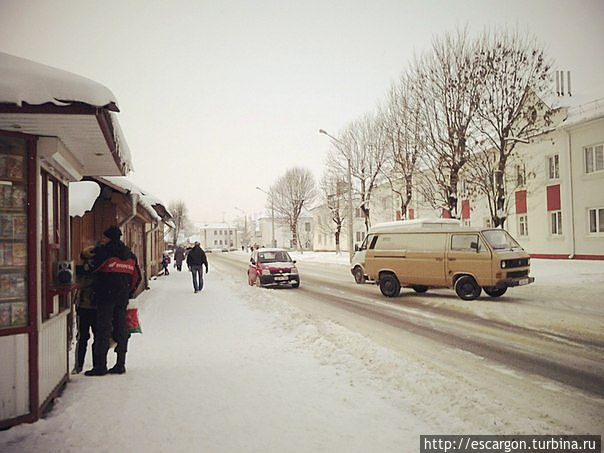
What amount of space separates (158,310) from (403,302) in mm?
6812

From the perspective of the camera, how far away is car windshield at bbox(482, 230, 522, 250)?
1376cm

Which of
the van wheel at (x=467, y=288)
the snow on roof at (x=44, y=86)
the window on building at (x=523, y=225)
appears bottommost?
the van wheel at (x=467, y=288)

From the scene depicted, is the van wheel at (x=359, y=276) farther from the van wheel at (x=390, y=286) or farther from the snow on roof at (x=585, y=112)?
the snow on roof at (x=585, y=112)

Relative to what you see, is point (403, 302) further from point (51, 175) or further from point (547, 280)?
point (51, 175)

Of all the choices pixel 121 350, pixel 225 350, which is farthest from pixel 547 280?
pixel 121 350

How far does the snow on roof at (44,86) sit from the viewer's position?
4066 millimetres

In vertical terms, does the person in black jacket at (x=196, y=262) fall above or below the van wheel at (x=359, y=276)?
above

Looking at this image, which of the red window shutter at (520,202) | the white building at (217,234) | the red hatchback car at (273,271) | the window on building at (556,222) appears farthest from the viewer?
the white building at (217,234)

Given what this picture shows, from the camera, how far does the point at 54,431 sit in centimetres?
437

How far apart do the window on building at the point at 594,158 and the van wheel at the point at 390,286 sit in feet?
56.3

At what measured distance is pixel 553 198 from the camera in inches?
1128

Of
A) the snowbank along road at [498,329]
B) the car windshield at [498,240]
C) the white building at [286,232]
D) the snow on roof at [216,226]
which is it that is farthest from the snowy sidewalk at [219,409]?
the snow on roof at [216,226]

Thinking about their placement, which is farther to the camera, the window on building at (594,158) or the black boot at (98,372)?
the window on building at (594,158)

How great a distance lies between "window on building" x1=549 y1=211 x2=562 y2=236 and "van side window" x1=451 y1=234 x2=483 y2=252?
→ 1775 cm
